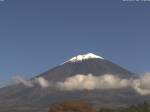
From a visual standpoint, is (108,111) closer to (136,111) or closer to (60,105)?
(136,111)

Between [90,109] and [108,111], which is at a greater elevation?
[108,111]

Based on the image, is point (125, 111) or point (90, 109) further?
point (125, 111)

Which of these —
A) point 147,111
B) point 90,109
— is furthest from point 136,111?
point 90,109

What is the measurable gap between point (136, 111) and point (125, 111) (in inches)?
173

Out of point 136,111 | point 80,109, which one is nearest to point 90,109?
point 80,109

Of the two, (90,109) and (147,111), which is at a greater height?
(147,111)

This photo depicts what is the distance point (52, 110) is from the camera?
174 ft

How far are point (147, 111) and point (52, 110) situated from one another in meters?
41.1

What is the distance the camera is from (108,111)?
92688 millimetres

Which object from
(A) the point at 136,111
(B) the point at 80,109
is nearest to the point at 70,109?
(B) the point at 80,109

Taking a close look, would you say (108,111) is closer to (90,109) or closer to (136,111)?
(136,111)

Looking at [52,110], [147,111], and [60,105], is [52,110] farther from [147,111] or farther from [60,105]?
[147,111]

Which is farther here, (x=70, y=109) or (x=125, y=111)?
(x=125, y=111)

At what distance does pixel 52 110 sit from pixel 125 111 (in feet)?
141
